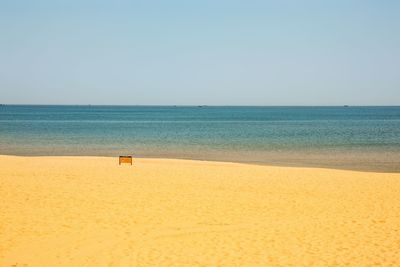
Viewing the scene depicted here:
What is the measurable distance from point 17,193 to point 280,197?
9073mm

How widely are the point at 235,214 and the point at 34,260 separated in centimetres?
599

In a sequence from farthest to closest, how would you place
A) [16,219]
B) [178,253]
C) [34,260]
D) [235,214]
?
[235,214]
[16,219]
[178,253]
[34,260]

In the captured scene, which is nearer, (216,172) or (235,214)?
(235,214)

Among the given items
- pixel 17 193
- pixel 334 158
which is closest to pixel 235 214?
pixel 17 193

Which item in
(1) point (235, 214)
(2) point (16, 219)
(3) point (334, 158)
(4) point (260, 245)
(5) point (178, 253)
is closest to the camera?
(5) point (178, 253)

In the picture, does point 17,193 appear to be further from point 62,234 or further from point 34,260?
point 34,260

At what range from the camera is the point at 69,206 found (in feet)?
43.6

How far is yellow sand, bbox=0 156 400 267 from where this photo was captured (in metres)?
9.19

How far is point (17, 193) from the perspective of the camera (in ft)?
48.5

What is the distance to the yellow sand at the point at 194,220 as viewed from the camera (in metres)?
9.19

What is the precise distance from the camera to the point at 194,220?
1214 centimetres

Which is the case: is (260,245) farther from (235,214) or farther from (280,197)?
(280,197)

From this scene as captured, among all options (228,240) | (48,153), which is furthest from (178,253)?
(48,153)

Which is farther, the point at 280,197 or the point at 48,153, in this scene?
the point at 48,153
